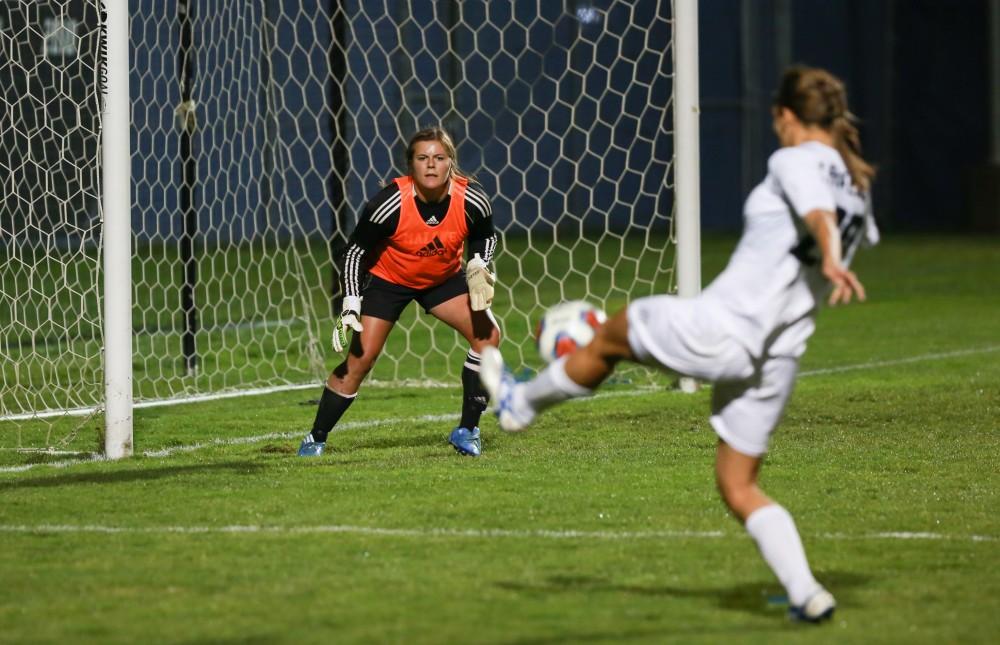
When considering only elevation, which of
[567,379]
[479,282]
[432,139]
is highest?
[432,139]

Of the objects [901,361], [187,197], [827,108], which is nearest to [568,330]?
[827,108]

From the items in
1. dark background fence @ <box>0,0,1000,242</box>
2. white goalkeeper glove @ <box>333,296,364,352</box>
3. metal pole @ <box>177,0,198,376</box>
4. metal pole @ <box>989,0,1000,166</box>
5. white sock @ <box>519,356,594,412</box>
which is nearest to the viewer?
white sock @ <box>519,356,594,412</box>

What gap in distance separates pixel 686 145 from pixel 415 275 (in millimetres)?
2787

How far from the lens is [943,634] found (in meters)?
4.14

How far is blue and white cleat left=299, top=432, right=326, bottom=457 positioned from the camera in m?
7.63

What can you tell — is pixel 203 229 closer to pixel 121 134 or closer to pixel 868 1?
pixel 121 134

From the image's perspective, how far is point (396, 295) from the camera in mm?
7734

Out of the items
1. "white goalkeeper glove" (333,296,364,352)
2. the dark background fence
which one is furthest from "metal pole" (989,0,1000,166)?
"white goalkeeper glove" (333,296,364,352)

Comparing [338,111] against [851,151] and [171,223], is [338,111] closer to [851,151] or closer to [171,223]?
[171,223]

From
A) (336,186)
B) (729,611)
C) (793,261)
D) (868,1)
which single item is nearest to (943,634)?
(729,611)

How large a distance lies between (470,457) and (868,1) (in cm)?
3146

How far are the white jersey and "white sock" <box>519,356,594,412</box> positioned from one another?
471 millimetres

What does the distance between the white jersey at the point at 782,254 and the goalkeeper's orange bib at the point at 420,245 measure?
3394mm

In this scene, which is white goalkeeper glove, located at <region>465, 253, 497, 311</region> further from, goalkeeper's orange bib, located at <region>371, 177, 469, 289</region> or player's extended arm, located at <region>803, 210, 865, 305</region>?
player's extended arm, located at <region>803, 210, 865, 305</region>
